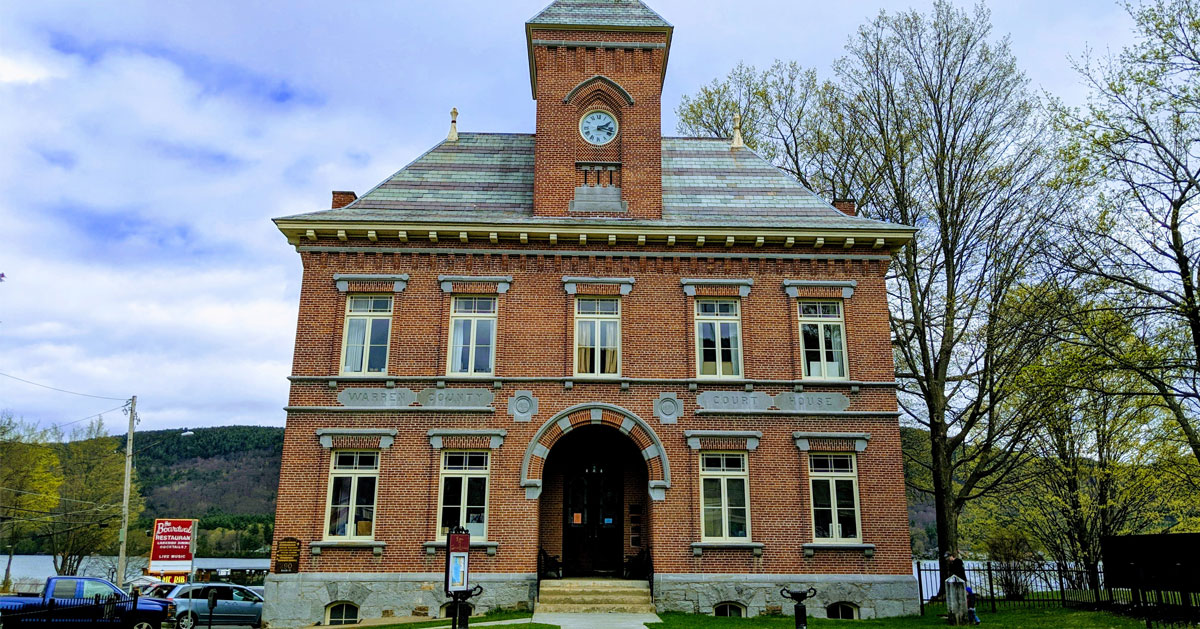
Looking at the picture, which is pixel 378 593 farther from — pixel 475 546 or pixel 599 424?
pixel 599 424

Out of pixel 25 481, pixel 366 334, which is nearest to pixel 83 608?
pixel 366 334

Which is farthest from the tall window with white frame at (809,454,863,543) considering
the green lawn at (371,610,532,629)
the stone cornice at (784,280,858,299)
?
the green lawn at (371,610,532,629)

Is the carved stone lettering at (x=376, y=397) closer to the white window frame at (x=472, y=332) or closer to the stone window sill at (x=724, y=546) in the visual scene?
the white window frame at (x=472, y=332)

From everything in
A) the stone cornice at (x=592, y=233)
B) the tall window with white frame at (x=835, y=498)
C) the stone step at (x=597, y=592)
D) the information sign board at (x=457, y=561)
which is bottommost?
the stone step at (x=597, y=592)

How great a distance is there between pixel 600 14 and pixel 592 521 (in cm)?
1431

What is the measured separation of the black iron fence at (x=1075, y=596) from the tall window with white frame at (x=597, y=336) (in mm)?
8859

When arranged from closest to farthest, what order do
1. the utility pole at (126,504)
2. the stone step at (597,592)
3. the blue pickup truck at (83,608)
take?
the blue pickup truck at (83,608)
the stone step at (597,592)
the utility pole at (126,504)

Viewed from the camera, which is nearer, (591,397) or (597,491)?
(591,397)

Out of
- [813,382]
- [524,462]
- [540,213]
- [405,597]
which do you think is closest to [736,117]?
[540,213]

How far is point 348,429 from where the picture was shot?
18.0m

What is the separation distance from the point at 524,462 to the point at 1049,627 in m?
11.5

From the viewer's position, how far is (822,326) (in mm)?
19438

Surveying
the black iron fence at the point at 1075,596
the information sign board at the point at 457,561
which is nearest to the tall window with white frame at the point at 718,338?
the black iron fence at the point at 1075,596

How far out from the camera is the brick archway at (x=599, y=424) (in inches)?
709
